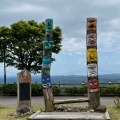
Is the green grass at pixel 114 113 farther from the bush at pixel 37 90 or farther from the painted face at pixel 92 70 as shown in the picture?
the bush at pixel 37 90

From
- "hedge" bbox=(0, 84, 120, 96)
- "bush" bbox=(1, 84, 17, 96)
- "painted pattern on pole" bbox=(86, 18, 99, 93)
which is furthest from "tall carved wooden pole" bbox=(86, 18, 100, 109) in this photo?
"bush" bbox=(1, 84, 17, 96)

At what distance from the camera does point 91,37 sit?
1625 cm

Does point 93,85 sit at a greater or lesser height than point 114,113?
greater

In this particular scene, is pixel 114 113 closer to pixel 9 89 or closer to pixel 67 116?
pixel 67 116

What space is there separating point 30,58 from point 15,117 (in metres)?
16.2

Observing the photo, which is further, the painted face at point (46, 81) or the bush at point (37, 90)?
the bush at point (37, 90)

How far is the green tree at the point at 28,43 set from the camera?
2989 cm

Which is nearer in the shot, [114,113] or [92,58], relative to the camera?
[114,113]

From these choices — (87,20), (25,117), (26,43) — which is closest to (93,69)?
(87,20)

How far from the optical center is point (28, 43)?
99.2 ft

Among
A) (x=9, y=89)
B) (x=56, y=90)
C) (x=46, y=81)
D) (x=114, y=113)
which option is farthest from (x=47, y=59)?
A: (x=9, y=89)

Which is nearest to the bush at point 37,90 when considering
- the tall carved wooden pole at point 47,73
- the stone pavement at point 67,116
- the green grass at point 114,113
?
the green grass at point 114,113

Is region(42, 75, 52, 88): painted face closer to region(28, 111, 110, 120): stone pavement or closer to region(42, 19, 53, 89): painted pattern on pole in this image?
region(42, 19, 53, 89): painted pattern on pole

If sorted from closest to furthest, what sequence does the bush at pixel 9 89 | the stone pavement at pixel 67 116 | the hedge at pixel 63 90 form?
1. the stone pavement at pixel 67 116
2. the hedge at pixel 63 90
3. the bush at pixel 9 89
